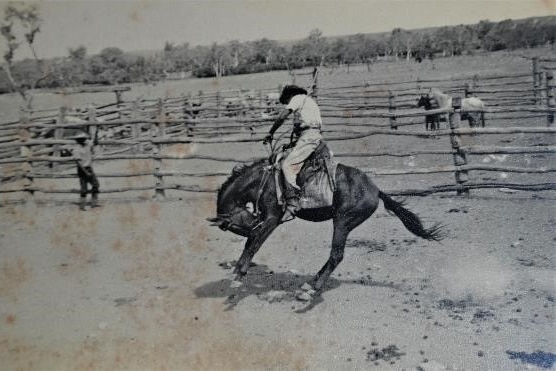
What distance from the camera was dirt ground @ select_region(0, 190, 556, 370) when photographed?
3836 mm

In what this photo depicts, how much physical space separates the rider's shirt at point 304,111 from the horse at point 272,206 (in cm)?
44

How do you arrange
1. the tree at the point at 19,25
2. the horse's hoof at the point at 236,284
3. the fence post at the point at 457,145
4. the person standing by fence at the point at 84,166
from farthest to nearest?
the person standing by fence at the point at 84,166, the fence post at the point at 457,145, the tree at the point at 19,25, the horse's hoof at the point at 236,284

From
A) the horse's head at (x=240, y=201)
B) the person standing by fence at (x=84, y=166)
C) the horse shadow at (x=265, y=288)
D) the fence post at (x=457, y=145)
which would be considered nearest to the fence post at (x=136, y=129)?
the person standing by fence at (x=84, y=166)

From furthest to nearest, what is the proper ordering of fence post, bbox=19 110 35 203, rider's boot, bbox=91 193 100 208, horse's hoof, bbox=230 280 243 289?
fence post, bbox=19 110 35 203, rider's boot, bbox=91 193 100 208, horse's hoof, bbox=230 280 243 289

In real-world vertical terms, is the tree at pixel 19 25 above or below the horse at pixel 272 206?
above

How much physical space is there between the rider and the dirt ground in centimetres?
94

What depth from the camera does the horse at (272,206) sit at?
4.61 meters

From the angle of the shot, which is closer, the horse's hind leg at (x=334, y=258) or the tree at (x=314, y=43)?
the horse's hind leg at (x=334, y=258)

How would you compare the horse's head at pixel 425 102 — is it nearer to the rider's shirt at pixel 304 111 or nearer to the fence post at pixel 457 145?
the fence post at pixel 457 145

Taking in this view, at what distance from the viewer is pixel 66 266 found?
5676mm

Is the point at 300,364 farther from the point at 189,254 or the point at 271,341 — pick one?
the point at 189,254

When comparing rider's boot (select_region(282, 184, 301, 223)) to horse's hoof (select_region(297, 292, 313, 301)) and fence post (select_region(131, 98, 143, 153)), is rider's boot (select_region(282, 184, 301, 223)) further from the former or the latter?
fence post (select_region(131, 98, 143, 153))

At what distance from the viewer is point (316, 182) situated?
15.1ft

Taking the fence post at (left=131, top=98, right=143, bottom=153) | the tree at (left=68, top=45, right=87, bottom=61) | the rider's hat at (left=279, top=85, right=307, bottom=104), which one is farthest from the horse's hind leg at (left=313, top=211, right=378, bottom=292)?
the fence post at (left=131, top=98, right=143, bottom=153)
